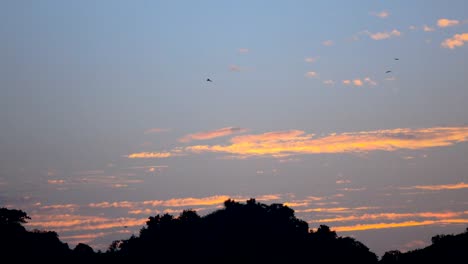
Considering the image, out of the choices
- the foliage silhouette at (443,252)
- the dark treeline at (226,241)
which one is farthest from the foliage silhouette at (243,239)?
the foliage silhouette at (443,252)

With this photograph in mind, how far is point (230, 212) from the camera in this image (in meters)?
130

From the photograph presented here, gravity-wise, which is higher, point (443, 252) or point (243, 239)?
point (243, 239)

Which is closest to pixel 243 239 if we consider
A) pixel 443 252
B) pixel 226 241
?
pixel 226 241

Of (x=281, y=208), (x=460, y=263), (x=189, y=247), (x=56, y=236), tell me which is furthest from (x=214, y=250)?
(x=460, y=263)

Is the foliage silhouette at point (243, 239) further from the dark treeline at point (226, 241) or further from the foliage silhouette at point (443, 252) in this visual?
the foliage silhouette at point (443, 252)

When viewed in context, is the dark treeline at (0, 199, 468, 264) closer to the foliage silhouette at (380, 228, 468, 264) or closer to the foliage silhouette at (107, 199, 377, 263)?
the foliage silhouette at (107, 199, 377, 263)

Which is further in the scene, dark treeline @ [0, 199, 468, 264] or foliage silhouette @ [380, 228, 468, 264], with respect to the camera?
dark treeline @ [0, 199, 468, 264]

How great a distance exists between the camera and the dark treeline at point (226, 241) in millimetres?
117500

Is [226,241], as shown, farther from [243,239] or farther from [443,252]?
[443,252]

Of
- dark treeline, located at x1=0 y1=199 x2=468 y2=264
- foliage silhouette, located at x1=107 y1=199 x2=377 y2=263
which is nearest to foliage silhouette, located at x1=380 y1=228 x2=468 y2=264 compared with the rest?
dark treeline, located at x1=0 y1=199 x2=468 y2=264

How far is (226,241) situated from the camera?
124188 millimetres

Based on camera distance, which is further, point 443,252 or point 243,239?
point 243,239

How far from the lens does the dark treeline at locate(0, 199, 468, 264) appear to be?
117500 millimetres

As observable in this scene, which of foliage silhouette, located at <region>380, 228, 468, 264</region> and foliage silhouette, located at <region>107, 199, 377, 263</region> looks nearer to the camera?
foliage silhouette, located at <region>380, 228, 468, 264</region>
